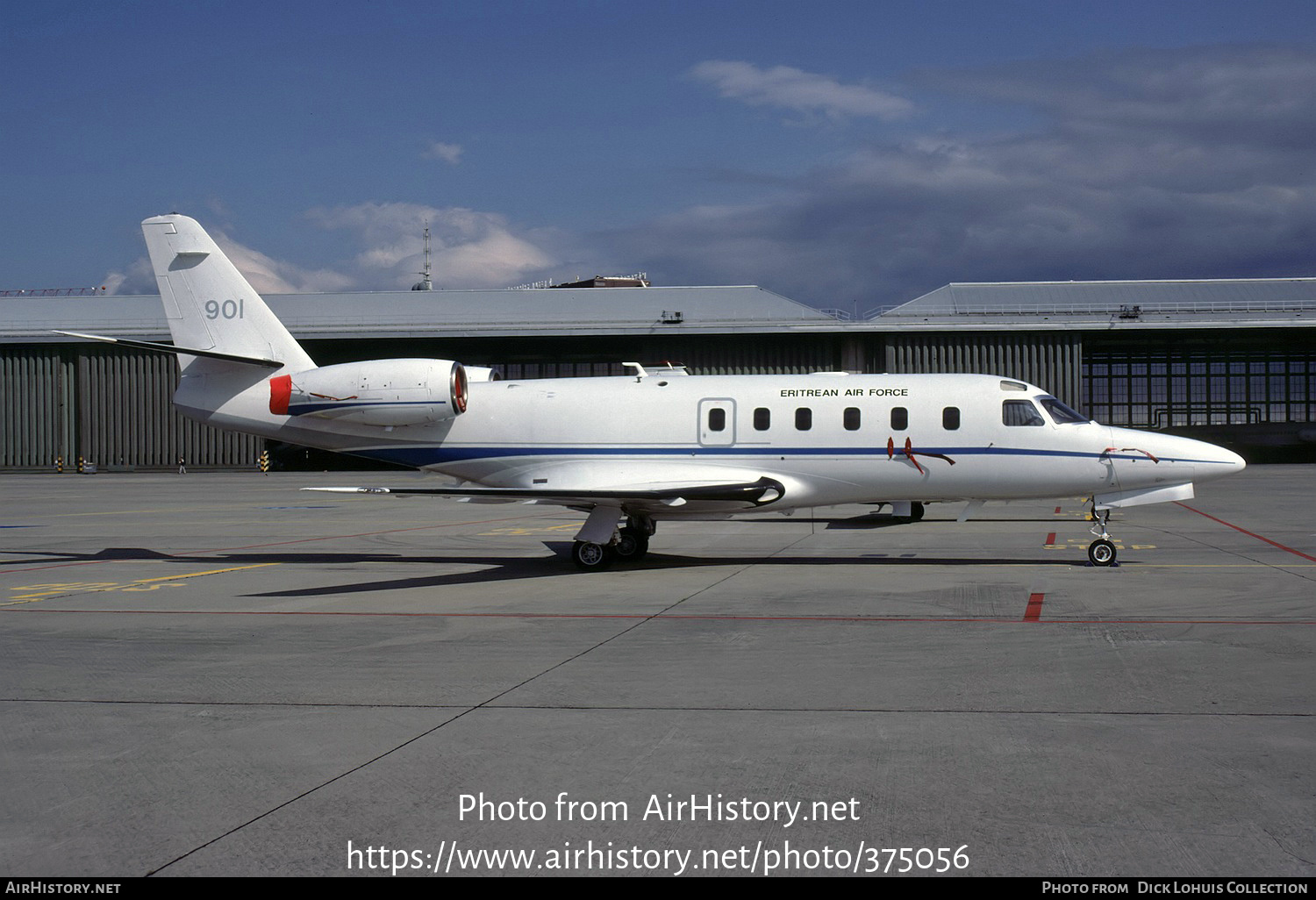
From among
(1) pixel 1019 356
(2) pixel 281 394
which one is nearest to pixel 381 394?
(2) pixel 281 394

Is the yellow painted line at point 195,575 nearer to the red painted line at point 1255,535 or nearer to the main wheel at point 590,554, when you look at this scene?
the main wheel at point 590,554

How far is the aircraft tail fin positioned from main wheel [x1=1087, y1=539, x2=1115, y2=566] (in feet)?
43.6

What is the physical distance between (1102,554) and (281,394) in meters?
13.4

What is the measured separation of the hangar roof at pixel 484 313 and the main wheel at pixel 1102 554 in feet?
137

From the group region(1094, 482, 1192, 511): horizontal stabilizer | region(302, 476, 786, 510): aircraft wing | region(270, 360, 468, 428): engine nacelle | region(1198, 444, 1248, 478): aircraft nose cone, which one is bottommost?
region(1094, 482, 1192, 511): horizontal stabilizer

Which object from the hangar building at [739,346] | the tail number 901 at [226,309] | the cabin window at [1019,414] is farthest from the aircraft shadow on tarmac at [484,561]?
the hangar building at [739,346]

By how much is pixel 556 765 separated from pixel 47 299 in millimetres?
70163

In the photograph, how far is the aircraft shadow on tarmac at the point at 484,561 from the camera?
15758 millimetres

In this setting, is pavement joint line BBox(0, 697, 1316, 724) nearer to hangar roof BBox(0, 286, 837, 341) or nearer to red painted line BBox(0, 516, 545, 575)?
red painted line BBox(0, 516, 545, 575)

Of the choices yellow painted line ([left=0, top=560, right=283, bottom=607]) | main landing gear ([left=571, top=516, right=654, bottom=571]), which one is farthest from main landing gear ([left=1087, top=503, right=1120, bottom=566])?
yellow painted line ([left=0, top=560, right=283, bottom=607])

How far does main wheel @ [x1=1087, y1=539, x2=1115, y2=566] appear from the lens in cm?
1636

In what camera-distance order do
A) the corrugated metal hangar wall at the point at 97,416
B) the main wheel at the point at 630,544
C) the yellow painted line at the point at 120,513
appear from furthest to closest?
the corrugated metal hangar wall at the point at 97,416 < the yellow painted line at the point at 120,513 < the main wheel at the point at 630,544

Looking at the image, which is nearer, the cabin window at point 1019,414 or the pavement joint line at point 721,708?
the pavement joint line at point 721,708
